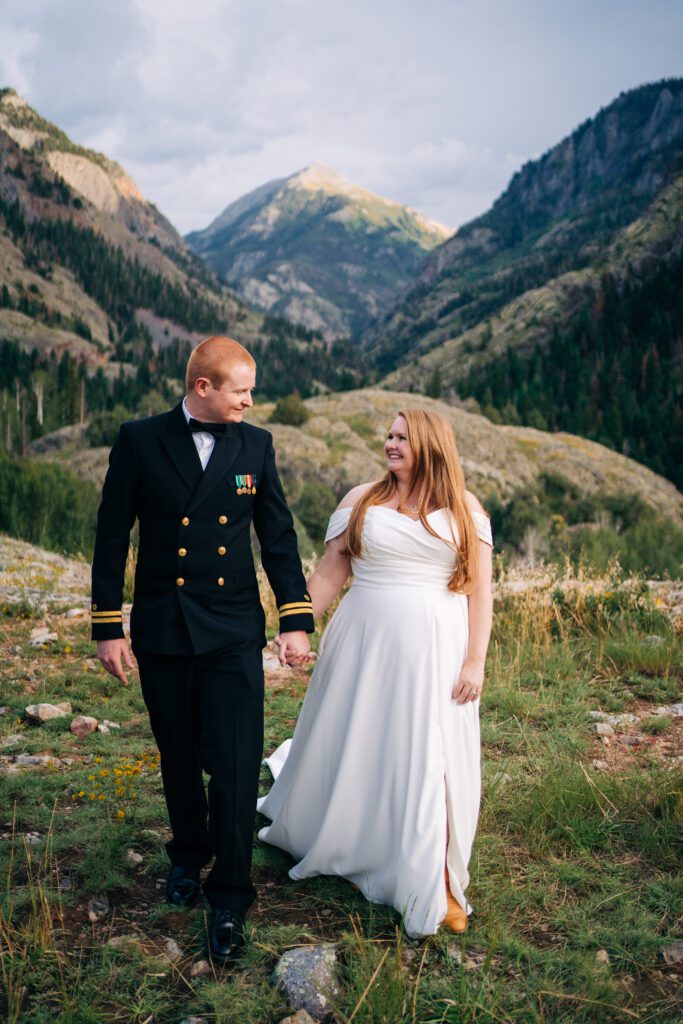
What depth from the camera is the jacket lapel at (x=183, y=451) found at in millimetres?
2910

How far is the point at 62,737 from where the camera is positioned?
478 cm

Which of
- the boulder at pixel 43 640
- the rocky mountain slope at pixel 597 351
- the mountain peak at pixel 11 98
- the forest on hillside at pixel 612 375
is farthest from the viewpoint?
the mountain peak at pixel 11 98

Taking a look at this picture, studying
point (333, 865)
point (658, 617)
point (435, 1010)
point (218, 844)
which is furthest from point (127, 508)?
point (658, 617)

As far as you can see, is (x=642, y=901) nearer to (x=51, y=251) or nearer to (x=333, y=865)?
(x=333, y=865)

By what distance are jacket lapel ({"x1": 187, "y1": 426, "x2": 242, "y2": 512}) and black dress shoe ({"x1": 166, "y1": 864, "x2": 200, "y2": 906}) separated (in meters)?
Answer: 1.54

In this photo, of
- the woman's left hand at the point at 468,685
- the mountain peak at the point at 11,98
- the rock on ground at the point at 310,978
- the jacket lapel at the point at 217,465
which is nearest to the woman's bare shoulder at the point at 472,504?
the woman's left hand at the point at 468,685

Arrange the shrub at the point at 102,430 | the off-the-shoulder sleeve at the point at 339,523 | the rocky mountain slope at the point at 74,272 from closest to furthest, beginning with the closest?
the off-the-shoulder sleeve at the point at 339,523
the shrub at the point at 102,430
the rocky mountain slope at the point at 74,272

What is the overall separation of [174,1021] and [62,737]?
105 inches

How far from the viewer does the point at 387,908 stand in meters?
3.04

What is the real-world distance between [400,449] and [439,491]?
249 mm

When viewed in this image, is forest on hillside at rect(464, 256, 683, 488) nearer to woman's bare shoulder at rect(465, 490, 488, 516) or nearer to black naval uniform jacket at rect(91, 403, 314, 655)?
woman's bare shoulder at rect(465, 490, 488, 516)

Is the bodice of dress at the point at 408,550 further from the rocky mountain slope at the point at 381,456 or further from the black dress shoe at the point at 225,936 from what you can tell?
the rocky mountain slope at the point at 381,456

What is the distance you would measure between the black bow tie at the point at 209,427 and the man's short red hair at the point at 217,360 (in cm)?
18

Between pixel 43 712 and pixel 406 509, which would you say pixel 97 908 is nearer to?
pixel 406 509
